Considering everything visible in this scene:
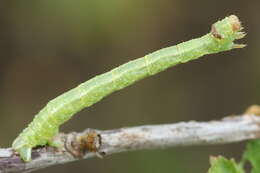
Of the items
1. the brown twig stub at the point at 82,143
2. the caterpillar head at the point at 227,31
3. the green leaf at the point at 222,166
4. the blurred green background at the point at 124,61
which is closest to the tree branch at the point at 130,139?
the brown twig stub at the point at 82,143

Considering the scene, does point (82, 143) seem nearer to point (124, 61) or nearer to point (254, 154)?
point (254, 154)

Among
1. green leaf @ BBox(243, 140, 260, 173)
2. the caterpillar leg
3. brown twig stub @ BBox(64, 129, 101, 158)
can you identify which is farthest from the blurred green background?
the caterpillar leg

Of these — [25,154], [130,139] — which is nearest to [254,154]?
[130,139]

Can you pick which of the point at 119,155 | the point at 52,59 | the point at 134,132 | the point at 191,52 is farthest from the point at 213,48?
the point at 52,59

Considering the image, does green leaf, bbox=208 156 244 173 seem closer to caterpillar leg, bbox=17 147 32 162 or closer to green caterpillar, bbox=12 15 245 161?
green caterpillar, bbox=12 15 245 161

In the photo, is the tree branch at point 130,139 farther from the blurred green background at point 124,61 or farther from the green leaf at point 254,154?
the blurred green background at point 124,61
